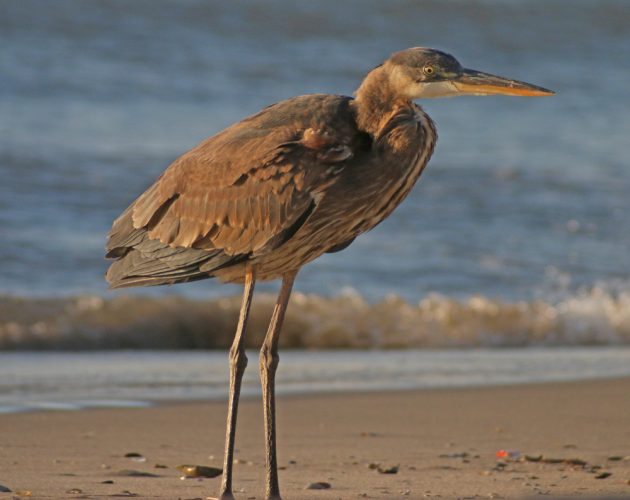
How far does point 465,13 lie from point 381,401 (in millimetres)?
18634

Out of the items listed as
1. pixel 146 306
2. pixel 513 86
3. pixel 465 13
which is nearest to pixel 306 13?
pixel 465 13

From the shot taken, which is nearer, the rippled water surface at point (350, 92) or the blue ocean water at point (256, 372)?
the blue ocean water at point (256, 372)

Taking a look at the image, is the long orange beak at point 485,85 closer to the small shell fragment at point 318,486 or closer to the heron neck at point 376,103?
the heron neck at point 376,103

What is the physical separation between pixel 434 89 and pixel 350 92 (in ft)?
48.4

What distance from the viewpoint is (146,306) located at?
10.1 meters

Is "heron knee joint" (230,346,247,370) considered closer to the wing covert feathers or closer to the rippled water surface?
the wing covert feathers

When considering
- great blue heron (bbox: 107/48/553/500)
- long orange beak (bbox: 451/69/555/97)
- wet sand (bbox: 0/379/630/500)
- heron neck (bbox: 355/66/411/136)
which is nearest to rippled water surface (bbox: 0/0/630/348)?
wet sand (bbox: 0/379/630/500)

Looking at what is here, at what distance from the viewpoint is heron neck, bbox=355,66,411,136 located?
507 cm

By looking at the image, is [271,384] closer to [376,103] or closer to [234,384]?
[234,384]

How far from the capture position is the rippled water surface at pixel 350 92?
11.7 meters

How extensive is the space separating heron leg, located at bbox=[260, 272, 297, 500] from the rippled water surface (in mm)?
5224

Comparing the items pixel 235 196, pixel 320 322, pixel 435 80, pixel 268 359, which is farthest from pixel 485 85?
pixel 320 322

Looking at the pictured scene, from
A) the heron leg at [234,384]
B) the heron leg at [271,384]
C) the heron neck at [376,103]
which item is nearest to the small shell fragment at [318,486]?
the heron leg at [271,384]

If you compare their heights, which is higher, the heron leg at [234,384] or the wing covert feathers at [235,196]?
the wing covert feathers at [235,196]
